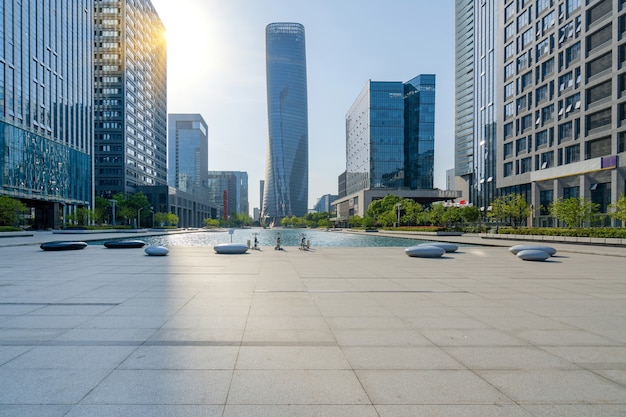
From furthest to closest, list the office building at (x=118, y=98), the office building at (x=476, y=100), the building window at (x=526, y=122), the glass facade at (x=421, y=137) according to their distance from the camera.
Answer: the glass facade at (x=421, y=137), the office building at (x=118, y=98), the office building at (x=476, y=100), the building window at (x=526, y=122)

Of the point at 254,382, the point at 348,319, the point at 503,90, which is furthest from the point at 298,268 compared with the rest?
the point at 503,90

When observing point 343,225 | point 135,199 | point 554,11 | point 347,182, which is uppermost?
point 554,11

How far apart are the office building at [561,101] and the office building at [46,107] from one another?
317 ft

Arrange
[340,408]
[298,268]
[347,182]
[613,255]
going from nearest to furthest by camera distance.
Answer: [340,408] < [298,268] < [613,255] < [347,182]

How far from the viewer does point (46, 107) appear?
8162 cm

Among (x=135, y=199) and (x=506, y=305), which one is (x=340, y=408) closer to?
(x=506, y=305)

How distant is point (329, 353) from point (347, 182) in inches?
7130

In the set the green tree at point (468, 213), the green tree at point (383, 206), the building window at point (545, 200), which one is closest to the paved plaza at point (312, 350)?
the building window at point (545, 200)

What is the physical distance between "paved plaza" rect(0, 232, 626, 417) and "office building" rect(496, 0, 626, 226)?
167 ft

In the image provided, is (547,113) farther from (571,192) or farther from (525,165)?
(571,192)

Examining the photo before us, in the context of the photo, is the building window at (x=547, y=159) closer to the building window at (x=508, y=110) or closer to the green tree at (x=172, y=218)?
the building window at (x=508, y=110)

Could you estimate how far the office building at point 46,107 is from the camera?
2749 inches

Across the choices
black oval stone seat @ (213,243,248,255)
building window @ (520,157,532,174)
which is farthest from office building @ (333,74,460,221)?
black oval stone seat @ (213,243,248,255)

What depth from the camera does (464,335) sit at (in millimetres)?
6855
